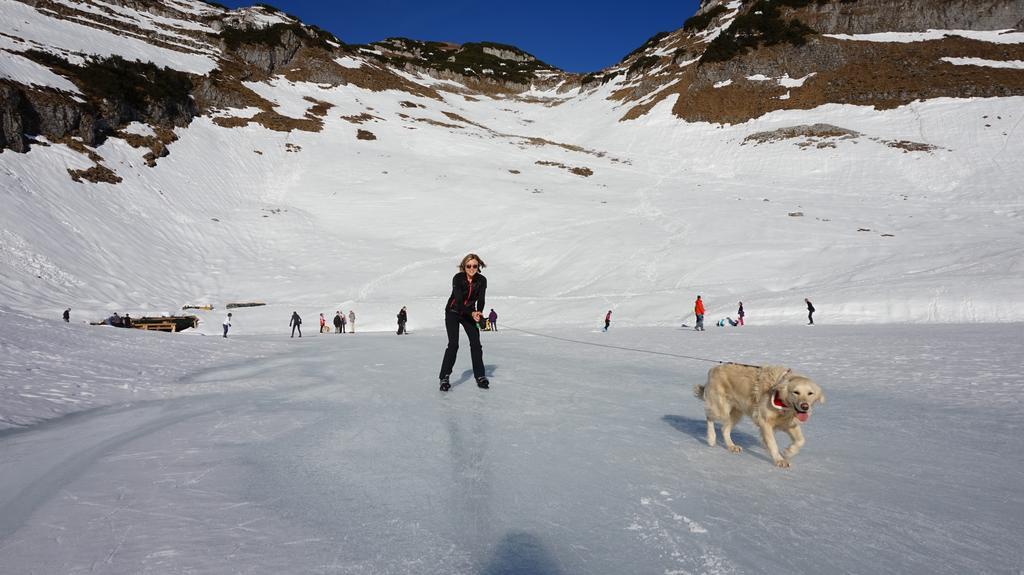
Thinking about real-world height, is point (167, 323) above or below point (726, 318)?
below

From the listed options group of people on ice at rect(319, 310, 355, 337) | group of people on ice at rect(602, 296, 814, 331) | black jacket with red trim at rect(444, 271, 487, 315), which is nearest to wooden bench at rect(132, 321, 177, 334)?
group of people on ice at rect(319, 310, 355, 337)

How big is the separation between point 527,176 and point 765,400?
176 ft

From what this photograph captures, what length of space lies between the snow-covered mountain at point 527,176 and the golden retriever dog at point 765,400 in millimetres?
18123

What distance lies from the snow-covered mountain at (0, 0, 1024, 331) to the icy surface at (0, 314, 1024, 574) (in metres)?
17.0

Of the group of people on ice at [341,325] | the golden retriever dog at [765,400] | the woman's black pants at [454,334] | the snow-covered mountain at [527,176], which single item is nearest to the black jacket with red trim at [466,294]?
the woman's black pants at [454,334]

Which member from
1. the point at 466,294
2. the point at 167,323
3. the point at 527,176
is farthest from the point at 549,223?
the point at 466,294

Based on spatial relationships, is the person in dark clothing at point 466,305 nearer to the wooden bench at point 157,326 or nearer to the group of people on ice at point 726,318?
the group of people on ice at point 726,318

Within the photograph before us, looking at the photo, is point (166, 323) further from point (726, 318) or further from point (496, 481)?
point (726, 318)

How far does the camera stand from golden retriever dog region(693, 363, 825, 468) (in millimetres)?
3391

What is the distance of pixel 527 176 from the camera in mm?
55500

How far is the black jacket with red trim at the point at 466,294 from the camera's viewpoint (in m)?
6.67

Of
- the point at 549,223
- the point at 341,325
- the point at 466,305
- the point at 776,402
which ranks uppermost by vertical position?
the point at 549,223

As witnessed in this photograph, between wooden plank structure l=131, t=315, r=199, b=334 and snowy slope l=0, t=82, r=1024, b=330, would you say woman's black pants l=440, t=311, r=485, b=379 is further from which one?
wooden plank structure l=131, t=315, r=199, b=334

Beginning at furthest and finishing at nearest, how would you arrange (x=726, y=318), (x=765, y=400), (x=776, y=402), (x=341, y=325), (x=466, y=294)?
1. (x=341, y=325)
2. (x=726, y=318)
3. (x=466, y=294)
4. (x=765, y=400)
5. (x=776, y=402)
